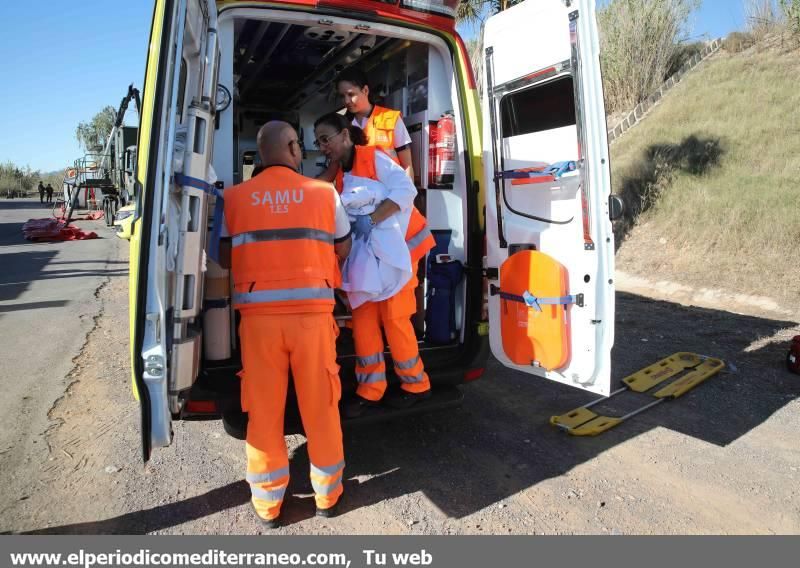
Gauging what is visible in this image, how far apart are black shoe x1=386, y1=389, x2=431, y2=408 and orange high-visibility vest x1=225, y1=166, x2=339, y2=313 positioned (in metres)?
0.75

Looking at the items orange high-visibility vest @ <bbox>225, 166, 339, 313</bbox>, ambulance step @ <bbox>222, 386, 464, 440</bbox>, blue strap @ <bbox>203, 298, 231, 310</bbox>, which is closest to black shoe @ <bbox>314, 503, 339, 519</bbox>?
ambulance step @ <bbox>222, 386, 464, 440</bbox>

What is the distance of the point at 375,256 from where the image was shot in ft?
9.70

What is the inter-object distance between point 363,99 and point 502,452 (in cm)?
229

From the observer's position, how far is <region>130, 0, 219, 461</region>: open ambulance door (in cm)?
214

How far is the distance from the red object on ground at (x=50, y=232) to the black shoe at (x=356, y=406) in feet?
51.5

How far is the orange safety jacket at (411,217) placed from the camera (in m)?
3.08

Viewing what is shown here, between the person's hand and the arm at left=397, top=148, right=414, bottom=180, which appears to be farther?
the arm at left=397, top=148, right=414, bottom=180

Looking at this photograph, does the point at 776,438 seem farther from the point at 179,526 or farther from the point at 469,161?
the point at 179,526

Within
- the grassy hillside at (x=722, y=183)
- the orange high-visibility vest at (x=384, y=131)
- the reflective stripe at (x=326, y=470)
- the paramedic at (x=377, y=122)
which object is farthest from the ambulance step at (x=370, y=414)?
the grassy hillside at (x=722, y=183)

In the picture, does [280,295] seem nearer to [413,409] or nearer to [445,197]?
[413,409]

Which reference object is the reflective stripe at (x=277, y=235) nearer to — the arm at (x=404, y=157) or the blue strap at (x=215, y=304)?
the blue strap at (x=215, y=304)

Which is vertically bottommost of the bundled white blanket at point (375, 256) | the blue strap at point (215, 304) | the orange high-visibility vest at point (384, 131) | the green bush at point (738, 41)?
the blue strap at point (215, 304)

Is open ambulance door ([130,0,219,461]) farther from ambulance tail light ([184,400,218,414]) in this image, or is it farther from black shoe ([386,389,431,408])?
black shoe ([386,389,431,408])

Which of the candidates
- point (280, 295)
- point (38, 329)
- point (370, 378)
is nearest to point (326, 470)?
point (370, 378)
